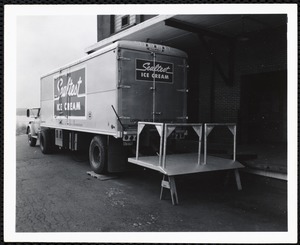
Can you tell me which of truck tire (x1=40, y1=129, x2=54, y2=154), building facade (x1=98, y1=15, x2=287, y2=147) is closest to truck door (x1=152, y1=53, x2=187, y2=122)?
building facade (x1=98, y1=15, x2=287, y2=147)

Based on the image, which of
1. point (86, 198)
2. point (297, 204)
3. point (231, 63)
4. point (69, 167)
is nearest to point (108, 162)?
point (86, 198)

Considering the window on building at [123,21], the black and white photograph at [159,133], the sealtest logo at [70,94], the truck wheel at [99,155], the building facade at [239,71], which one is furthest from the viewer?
the window on building at [123,21]

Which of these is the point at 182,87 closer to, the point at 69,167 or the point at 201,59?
the point at 69,167

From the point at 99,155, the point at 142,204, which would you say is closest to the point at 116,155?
the point at 99,155

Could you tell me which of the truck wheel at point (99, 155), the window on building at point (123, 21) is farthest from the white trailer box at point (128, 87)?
the window on building at point (123, 21)

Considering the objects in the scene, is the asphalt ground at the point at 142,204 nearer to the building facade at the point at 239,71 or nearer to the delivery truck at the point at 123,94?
the delivery truck at the point at 123,94

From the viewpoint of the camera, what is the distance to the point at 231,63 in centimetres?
1170

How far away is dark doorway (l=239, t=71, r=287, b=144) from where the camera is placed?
40.2 ft

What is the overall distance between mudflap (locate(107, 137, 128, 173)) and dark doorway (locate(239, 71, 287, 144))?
6180mm

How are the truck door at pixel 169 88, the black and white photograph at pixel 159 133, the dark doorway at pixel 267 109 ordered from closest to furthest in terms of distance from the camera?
the black and white photograph at pixel 159 133 → the truck door at pixel 169 88 → the dark doorway at pixel 267 109

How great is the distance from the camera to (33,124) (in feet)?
47.2

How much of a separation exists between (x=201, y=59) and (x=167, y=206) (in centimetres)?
926

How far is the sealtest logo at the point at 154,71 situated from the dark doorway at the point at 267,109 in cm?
554

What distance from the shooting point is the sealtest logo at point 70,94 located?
29.3 feet
